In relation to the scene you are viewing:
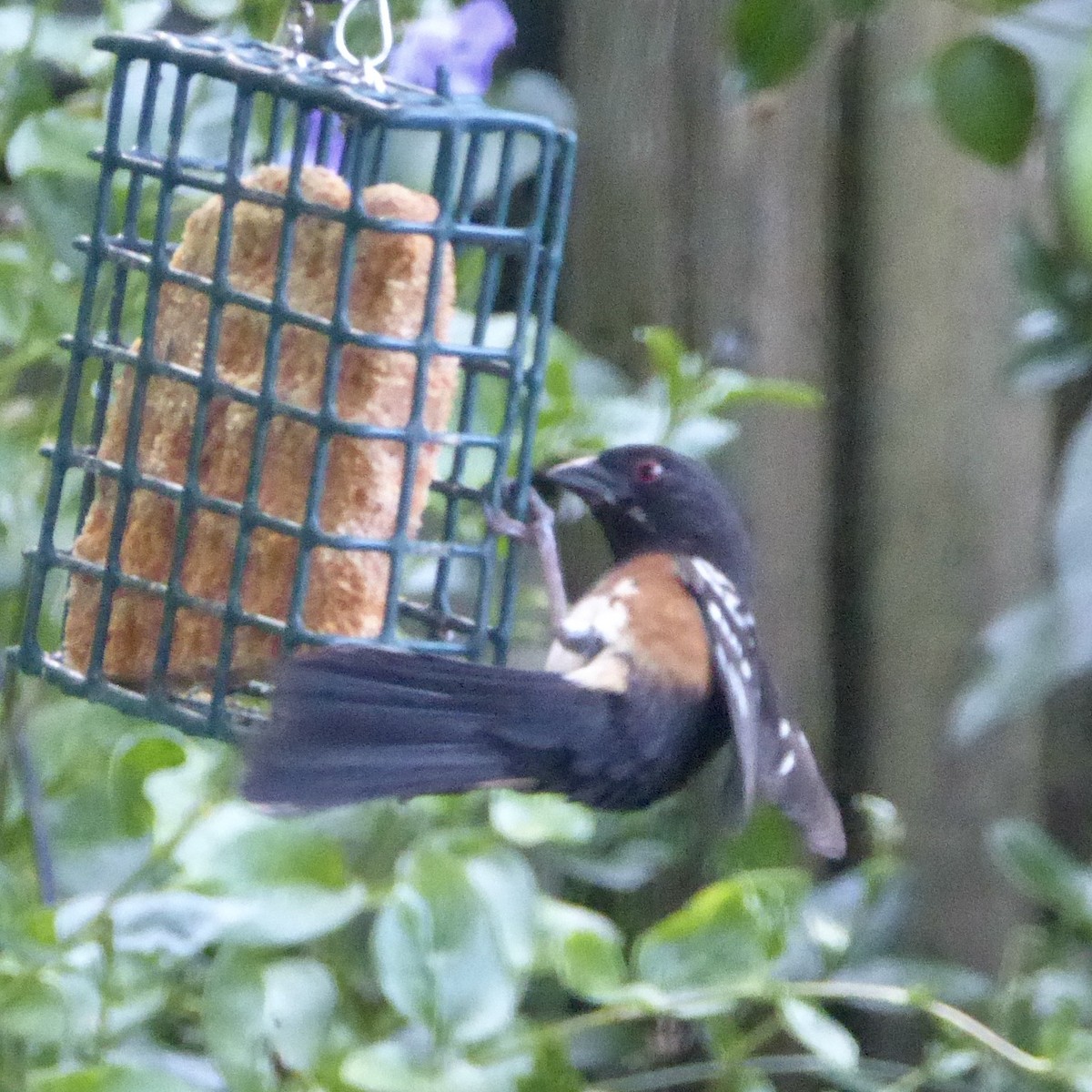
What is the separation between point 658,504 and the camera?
5.03 feet

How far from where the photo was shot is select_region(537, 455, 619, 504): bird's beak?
148cm

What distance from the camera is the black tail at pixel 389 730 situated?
1015mm

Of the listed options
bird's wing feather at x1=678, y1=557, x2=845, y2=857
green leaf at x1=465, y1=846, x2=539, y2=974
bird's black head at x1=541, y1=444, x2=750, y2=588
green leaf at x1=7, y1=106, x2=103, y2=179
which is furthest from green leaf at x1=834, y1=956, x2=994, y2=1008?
green leaf at x1=7, y1=106, x2=103, y2=179

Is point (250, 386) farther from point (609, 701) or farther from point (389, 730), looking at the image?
point (609, 701)

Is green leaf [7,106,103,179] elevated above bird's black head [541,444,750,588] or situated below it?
above

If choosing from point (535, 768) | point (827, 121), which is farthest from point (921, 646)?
Result: point (535, 768)

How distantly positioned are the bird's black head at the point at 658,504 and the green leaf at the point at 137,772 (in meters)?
0.41

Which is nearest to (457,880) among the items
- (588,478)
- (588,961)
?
(588,961)

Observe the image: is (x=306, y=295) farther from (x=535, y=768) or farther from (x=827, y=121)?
(x=827, y=121)

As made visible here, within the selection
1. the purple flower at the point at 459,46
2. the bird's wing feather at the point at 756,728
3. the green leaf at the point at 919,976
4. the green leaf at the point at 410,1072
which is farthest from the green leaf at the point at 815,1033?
the purple flower at the point at 459,46

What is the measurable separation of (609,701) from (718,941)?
20 cm

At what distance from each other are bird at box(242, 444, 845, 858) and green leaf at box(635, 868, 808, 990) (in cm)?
6

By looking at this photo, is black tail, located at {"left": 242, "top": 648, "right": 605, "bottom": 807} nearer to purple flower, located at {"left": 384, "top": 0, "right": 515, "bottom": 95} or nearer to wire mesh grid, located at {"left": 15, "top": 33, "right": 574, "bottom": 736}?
wire mesh grid, located at {"left": 15, "top": 33, "right": 574, "bottom": 736}

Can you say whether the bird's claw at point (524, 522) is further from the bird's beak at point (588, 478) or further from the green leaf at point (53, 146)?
the green leaf at point (53, 146)
